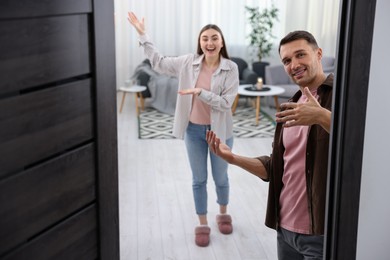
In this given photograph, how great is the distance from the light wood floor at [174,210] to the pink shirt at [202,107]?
2.62 ft

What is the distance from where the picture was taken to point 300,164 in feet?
7.11

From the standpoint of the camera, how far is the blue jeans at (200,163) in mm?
3619

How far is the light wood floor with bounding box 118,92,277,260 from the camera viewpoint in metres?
3.66

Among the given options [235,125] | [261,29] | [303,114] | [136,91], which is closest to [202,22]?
[261,29]

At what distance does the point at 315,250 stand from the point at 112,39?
3.47ft

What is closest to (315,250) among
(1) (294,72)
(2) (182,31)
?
(1) (294,72)

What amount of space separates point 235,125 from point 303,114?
4.89 meters

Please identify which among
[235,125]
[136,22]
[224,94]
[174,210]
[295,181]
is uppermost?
[136,22]

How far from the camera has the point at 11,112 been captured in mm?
1514

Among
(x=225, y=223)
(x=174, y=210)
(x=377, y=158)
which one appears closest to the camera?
(x=377, y=158)

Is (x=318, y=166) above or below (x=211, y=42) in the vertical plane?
below

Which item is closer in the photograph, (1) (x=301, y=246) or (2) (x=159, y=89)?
(1) (x=301, y=246)

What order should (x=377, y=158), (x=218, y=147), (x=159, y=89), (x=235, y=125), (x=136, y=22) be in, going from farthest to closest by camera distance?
(x=159, y=89) → (x=235, y=125) → (x=136, y=22) → (x=218, y=147) → (x=377, y=158)

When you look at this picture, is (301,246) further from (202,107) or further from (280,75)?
(280,75)
